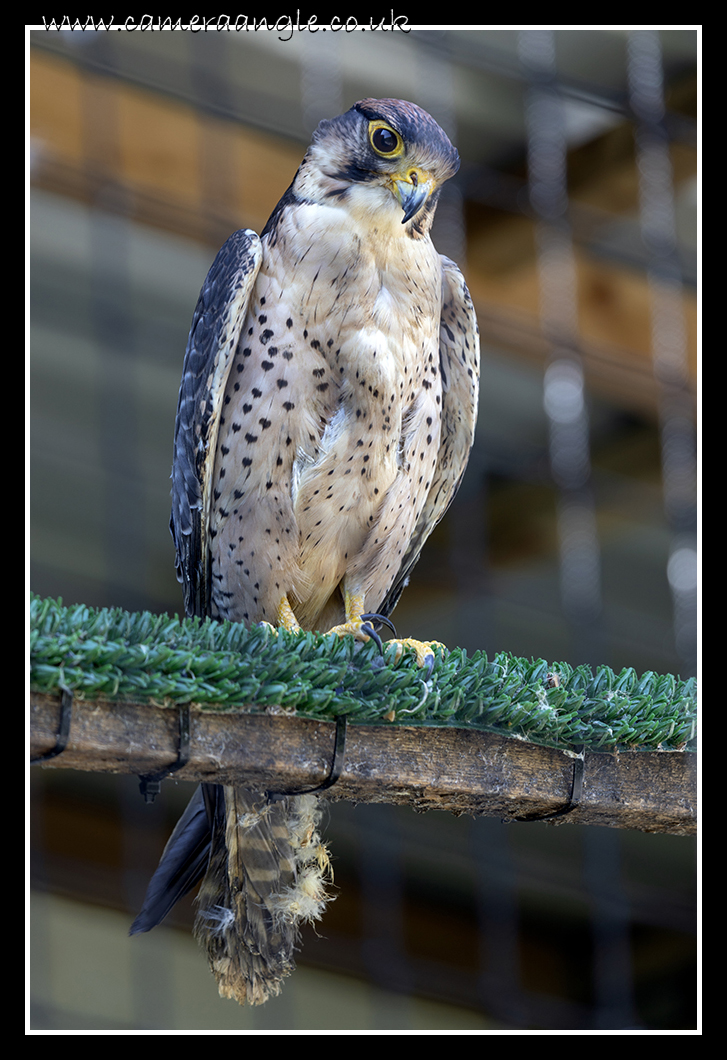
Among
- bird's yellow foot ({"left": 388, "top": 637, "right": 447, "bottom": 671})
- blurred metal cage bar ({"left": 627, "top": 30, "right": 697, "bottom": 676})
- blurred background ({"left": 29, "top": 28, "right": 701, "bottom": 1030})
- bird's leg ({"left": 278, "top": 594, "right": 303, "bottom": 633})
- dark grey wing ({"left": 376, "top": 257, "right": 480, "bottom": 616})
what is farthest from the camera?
blurred background ({"left": 29, "top": 28, "right": 701, "bottom": 1030})

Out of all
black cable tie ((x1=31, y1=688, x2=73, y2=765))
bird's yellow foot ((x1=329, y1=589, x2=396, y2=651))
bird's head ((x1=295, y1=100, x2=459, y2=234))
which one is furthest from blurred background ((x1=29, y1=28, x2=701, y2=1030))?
black cable tie ((x1=31, y1=688, x2=73, y2=765))

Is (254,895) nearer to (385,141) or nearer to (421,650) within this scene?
(421,650)

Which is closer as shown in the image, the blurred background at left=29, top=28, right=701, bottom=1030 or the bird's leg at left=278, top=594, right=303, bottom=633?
the bird's leg at left=278, top=594, right=303, bottom=633

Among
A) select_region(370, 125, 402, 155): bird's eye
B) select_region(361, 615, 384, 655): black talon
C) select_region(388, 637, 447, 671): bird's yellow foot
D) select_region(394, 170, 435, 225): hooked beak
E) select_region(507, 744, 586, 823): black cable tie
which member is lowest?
select_region(507, 744, 586, 823): black cable tie

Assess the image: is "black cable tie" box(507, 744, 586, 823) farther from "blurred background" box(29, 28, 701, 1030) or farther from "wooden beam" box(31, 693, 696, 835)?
"blurred background" box(29, 28, 701, 1030)

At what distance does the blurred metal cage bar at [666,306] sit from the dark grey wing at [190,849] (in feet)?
4.57

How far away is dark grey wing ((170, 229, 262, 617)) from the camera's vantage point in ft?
6.72

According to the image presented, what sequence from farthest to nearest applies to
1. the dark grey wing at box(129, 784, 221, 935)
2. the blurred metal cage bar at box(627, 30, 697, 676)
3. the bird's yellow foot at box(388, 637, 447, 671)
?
the blurred metal cage bar at box(627, 30, 697, 676)
the dark grey wing at box(129, 784, 221, 935)
the bird's yellow foot at box(388, 637, 447, 671)

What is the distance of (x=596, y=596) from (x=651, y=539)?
14.6 inches

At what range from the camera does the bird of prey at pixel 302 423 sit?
1925mm

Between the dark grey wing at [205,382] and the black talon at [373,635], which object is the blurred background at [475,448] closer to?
the dark grey wing at [205,382]

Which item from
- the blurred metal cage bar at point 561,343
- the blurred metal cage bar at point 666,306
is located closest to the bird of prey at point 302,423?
the blurred metal cage bar at point 561,343

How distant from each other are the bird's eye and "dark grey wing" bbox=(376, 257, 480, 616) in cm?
29

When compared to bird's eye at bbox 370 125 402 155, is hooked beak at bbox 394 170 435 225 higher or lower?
lower
